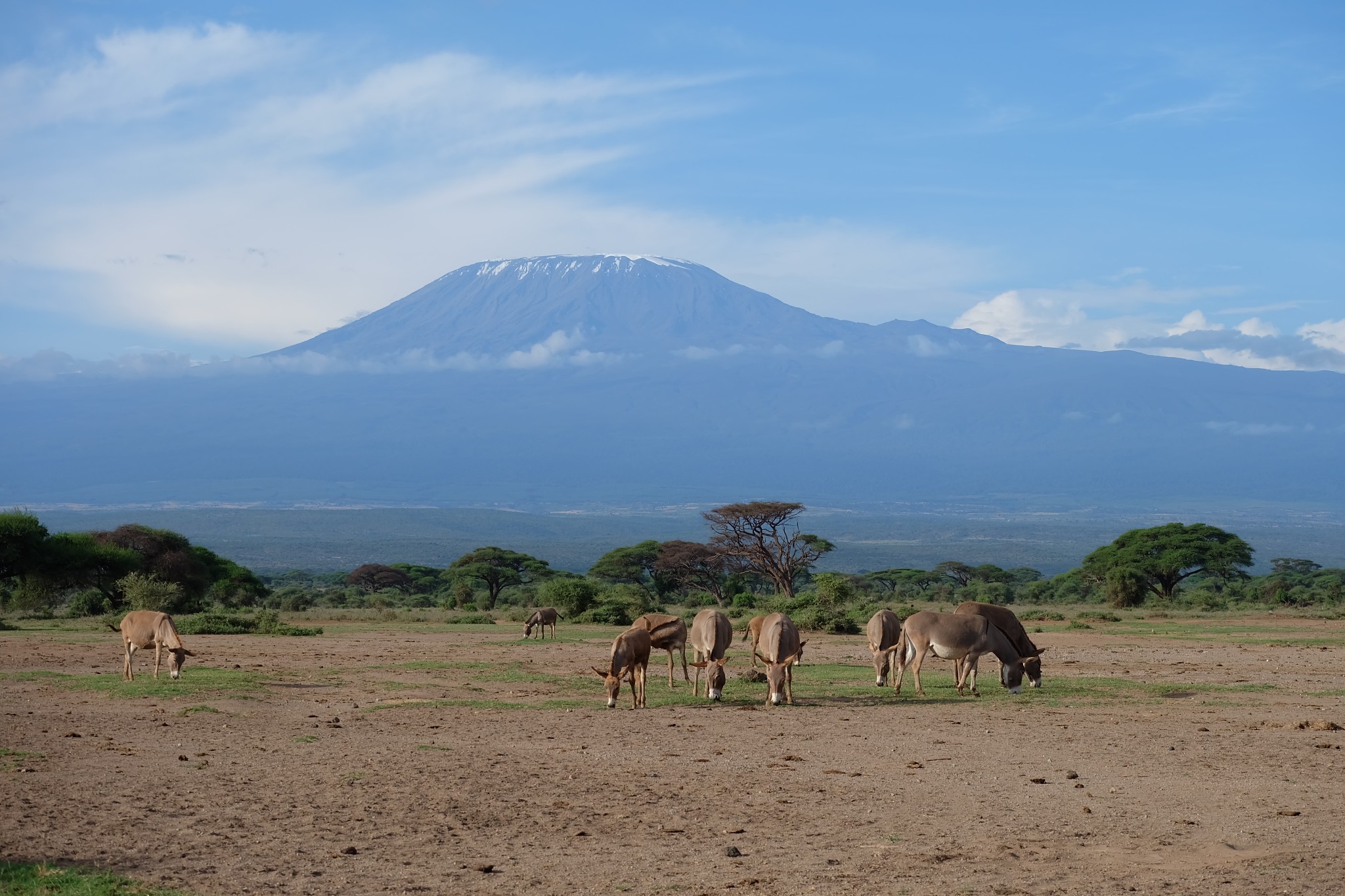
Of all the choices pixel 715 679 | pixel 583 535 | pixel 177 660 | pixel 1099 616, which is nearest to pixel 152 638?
pixel 177 660

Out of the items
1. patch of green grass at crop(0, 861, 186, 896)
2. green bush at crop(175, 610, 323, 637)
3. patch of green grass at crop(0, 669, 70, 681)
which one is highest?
patch of green grass at crop(0, 861, 186, 896)

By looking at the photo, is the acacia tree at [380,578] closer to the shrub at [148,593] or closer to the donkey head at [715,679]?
the shrub at [148,593]

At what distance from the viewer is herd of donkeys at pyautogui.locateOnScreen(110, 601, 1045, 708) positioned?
56.1 ft

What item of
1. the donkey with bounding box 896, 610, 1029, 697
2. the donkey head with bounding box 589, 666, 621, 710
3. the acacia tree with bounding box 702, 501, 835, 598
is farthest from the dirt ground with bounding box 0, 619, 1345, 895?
the acacia tree with bounding box 702, 501, 835, 598

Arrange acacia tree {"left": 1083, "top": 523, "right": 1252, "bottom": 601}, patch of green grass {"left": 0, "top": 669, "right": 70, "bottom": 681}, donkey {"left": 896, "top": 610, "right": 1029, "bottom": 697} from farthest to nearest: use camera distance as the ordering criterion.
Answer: acacia tree {"left": 1083, "top": 523, "right": 1252, "bottom": 601}
patch of green grass {"left": 0, "top": 669, "right": 70, "bottom": 681}
donkey {"left": 896, "top": 610, "right": 1029, "bottom": 697}

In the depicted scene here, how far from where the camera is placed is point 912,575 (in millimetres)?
68500

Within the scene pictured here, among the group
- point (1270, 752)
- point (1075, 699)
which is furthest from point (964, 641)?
point (1270, 752)

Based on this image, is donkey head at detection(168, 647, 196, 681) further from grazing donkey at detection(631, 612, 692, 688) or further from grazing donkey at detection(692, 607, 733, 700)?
grazing donkey at detection(692, 607, 733, 700)

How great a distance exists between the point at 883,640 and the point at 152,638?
419 inches

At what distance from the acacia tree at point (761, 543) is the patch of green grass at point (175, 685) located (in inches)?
1227

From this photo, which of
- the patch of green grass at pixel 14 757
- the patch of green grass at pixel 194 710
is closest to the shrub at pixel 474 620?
the patch of green grass at pixel 194 710

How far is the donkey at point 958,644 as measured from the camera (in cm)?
1812

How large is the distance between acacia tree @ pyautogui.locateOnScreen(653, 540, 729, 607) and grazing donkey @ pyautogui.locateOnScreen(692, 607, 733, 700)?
34512 mm

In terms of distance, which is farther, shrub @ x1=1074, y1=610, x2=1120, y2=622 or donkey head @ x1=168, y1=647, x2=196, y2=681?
shrub @ x1=1074, y1=610, x2=1120, y2=622
